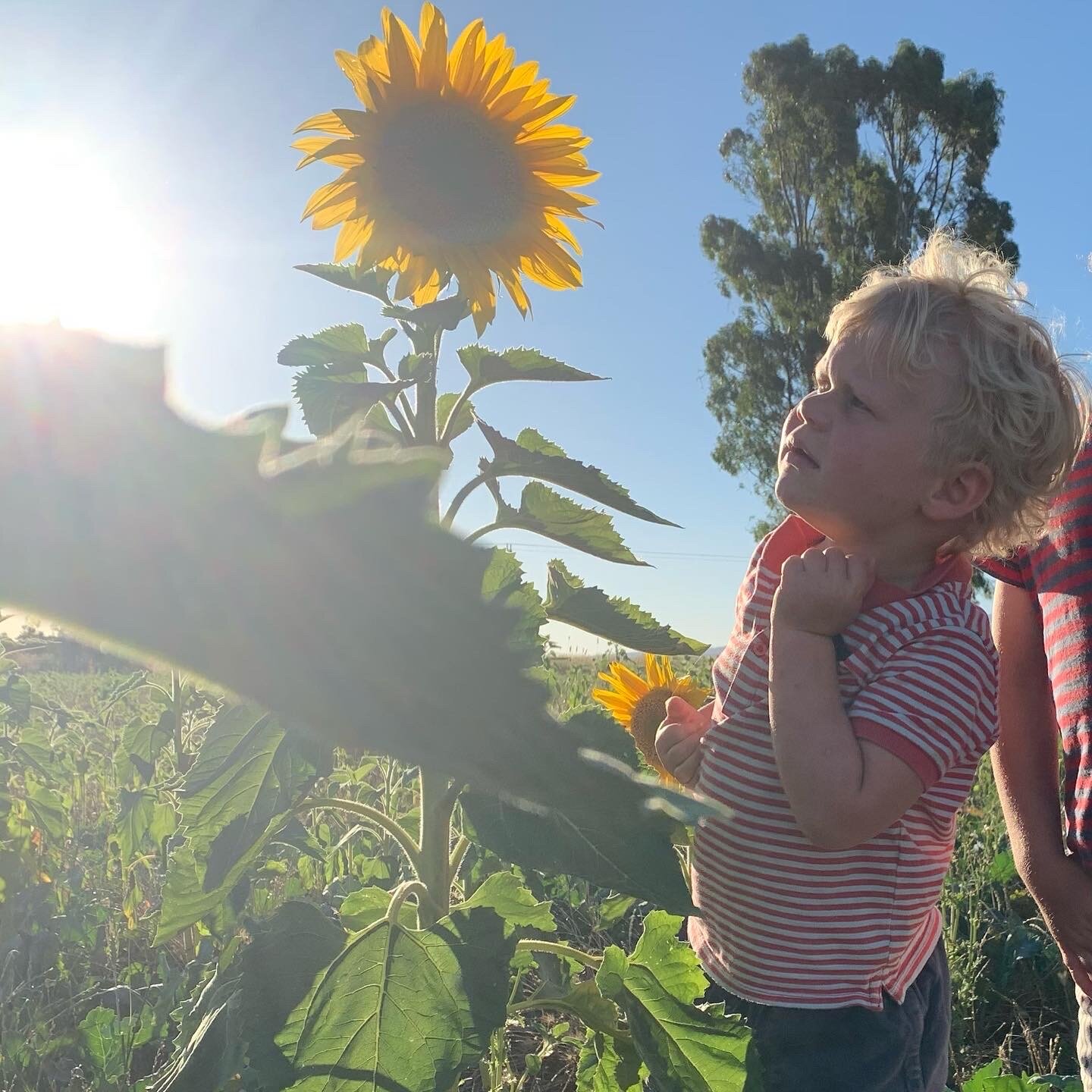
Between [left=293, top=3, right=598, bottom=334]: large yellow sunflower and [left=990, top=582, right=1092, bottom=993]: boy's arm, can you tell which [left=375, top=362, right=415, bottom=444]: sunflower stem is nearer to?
[left=293, top=3, right=598, bottom=334]: large yellow sunflower

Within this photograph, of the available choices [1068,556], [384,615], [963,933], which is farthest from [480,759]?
[963,933]

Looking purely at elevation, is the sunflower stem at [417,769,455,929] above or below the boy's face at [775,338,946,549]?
below

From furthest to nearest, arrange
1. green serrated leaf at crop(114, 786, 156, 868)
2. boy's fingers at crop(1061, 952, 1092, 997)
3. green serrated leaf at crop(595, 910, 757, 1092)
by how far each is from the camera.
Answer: green serrated leaf at crop(114, 786, 156, 868) → boy's fingers at crop(1061, 952, 1092, 997) → green serrated leaf at crop(595, 910, 757, 1092)

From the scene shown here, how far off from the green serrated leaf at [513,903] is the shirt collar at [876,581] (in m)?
0.49

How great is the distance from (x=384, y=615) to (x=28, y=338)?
0.08 meters

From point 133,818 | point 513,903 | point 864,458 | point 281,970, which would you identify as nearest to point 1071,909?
point 864,458

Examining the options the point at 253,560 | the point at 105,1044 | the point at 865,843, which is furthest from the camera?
the point at 105,1044

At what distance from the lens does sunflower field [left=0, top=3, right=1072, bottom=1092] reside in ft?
0.61

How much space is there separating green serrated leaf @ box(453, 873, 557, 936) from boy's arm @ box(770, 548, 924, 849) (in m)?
0.28

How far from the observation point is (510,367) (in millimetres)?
1150

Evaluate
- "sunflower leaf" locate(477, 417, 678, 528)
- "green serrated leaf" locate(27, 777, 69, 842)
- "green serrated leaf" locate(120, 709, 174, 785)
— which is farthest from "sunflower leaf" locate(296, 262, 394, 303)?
"green serrated leaf" locate(27, 777, 69, 842)

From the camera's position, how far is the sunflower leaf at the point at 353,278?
123 centimetres

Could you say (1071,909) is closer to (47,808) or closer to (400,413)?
(400,413)

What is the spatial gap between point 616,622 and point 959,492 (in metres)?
0.43
